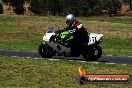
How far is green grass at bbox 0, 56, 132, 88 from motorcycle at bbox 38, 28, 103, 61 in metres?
2.34

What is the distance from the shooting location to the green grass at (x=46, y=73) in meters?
13.2

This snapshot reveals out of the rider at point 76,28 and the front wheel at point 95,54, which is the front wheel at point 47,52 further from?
the front wheel at point 95,54

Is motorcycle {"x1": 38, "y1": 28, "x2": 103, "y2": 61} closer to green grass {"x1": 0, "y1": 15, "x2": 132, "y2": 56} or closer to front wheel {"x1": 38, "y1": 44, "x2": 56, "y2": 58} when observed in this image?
front wheel {"x1": 38, "y1": 44, "x2": 56, "y2": 58}

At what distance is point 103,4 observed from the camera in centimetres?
12425

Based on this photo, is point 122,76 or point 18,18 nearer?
point 122,76

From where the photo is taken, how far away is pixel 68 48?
21328mm

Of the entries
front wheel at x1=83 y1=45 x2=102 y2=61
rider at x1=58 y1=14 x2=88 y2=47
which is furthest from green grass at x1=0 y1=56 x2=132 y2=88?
rider at x1=58 y1=14 x2=88 y2=47

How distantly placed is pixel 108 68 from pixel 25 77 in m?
4.24

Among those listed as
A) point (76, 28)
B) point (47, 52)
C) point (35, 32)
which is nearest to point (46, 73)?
point (76, 28)

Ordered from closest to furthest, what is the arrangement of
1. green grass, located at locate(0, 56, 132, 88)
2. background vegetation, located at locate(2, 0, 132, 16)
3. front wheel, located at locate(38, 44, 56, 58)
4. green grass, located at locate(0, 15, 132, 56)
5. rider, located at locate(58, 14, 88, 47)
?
green grass, located at locate(0, 56, 132, 88), rider, located at locate(58, 14, 88, 47), front wheel, located at locate(38, 44, 56, 58), green grass, located at locate(0, 15, 132, 56), background vegetation, located at locate(2, 0, 132, 16)

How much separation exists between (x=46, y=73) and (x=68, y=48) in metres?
6.23

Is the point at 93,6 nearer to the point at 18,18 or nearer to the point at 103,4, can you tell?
the point at 103,4

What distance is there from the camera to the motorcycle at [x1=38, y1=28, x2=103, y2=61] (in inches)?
825

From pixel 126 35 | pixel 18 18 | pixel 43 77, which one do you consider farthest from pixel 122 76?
pixel 18 18
